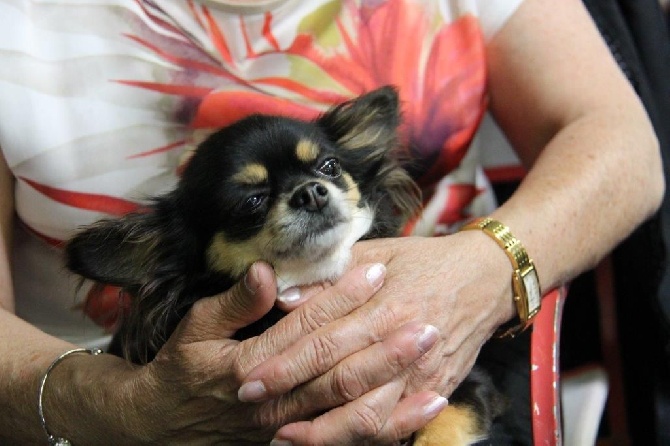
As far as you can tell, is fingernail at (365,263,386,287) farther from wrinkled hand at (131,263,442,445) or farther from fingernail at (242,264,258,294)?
fingernail at (242,264,258,294)

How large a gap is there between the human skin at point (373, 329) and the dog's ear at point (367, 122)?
0.69 ft

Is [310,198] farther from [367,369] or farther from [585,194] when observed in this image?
[585,194]

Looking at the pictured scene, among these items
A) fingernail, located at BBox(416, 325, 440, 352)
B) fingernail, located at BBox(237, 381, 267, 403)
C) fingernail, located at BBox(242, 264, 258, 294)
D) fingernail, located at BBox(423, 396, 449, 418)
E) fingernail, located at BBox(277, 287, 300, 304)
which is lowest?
fingernail, located at BBox(423, 396, 449, 418)

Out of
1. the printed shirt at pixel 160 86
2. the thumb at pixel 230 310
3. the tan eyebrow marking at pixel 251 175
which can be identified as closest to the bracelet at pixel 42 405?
the printed shirt at pixel 160 86

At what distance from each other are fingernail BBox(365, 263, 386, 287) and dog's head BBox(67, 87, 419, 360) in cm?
7

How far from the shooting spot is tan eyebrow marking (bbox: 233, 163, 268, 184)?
1.05 meters

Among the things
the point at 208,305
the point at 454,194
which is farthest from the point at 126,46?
the point at 454,194

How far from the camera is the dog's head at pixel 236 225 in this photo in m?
1.03

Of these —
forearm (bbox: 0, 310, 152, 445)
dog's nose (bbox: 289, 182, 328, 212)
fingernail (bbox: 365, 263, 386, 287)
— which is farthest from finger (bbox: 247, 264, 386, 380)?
forearm (bbox: 0, 310, 152, 445)

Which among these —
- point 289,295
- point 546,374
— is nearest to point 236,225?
point 289,295

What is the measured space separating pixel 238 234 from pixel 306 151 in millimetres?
151

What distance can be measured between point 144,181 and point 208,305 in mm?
359

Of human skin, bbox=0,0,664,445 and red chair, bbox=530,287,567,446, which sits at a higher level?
human skin, bbox=0,0,664,445

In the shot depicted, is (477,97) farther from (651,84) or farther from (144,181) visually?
(144,181)
